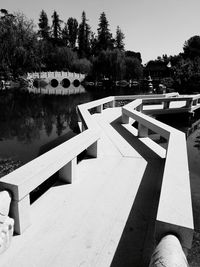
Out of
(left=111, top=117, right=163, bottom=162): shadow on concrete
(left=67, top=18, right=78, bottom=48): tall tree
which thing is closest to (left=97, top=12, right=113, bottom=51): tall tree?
(left=67, top=18, right=78, bottom=48): tall tree

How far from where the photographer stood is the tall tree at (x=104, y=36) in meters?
60.7

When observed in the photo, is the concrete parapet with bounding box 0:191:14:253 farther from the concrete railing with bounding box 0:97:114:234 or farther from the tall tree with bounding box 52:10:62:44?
the tall tree with bounding box 52:10:62:44

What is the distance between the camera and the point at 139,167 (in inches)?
167

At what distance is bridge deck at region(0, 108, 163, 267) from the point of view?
216 cm

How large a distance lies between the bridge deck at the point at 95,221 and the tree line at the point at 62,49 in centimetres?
3023

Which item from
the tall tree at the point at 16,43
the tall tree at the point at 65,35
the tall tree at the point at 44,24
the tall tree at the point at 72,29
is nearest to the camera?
the tall tree at the point at 16,43

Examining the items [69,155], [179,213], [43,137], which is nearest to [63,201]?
[69,155]

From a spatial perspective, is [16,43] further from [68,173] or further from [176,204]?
[176,204]

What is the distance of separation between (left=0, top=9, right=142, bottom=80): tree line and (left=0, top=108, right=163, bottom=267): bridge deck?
99.2 feet

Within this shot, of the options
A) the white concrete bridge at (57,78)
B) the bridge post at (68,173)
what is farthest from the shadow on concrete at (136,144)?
the white concrete bridge at (57,78)

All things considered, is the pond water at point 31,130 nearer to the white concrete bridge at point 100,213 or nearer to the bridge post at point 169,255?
the white concrete bridge at point 100,213

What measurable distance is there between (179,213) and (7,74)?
35.1 meters

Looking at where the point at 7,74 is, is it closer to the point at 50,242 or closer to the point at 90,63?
the point at 90,63

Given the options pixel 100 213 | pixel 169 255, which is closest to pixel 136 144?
pixel 100 213
